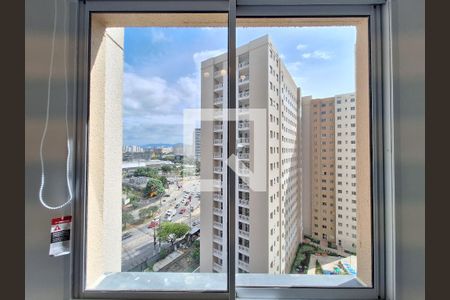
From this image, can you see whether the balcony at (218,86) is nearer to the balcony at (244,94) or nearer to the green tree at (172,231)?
the balcony at (244,94)

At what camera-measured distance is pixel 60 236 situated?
3.75ft

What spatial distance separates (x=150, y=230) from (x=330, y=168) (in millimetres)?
1131

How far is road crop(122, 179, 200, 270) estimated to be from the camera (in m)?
1.30

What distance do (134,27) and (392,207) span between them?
5.78 feet

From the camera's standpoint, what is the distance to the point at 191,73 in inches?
51.6

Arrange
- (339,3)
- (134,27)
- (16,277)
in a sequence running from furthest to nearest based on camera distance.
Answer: (134,27) → (339,3) → (16,277)

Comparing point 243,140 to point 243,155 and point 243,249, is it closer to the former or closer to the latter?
point 243,155

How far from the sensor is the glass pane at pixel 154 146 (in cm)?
129

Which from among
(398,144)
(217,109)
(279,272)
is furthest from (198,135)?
(398,144)

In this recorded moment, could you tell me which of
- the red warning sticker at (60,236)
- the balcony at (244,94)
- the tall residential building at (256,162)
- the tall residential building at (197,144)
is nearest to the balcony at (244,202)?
the tall residential building at (256,162)

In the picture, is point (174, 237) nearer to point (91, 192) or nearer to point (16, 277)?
point (91, 192)

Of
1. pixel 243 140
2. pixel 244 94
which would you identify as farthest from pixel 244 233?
pixel 244 94

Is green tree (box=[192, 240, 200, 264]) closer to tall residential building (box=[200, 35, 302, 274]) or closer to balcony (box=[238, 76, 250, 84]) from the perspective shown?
tall residential building (box=[200, 35, 302, 274])

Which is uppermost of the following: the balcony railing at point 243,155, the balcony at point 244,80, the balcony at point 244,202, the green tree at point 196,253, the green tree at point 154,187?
the balcony at point 244,80
